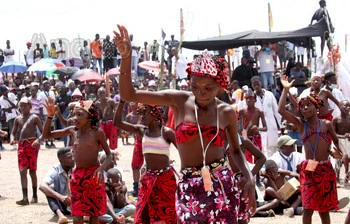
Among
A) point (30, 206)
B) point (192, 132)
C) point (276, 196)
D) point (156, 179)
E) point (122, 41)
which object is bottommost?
point (30, 206)

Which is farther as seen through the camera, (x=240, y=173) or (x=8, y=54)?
(x=8, y=54)

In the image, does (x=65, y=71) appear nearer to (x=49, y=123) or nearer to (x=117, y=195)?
(x=117, y=195)

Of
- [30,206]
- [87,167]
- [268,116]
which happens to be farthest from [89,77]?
[87,167]

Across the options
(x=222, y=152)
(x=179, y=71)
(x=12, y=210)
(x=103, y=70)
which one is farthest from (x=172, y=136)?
(x=103, y=70)

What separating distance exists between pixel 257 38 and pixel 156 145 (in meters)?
12.2

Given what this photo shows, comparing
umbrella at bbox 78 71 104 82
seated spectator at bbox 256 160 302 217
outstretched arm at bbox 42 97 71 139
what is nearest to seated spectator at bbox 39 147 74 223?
outstretched arm at bbox 42 97 71 139

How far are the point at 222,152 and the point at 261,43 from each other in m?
14.7

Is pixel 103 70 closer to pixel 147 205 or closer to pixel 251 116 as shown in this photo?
pixel 251 116

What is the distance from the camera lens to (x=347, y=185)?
1105 centimetres

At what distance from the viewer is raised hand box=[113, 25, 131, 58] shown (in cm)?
432

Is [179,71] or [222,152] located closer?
[222,152]

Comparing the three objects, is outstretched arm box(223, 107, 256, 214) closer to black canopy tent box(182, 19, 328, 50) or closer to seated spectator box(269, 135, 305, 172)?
seated spectator box(269, 135, 305, 172)

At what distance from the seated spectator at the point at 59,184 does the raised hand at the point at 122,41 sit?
187 inches

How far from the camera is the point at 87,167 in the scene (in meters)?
7.29
